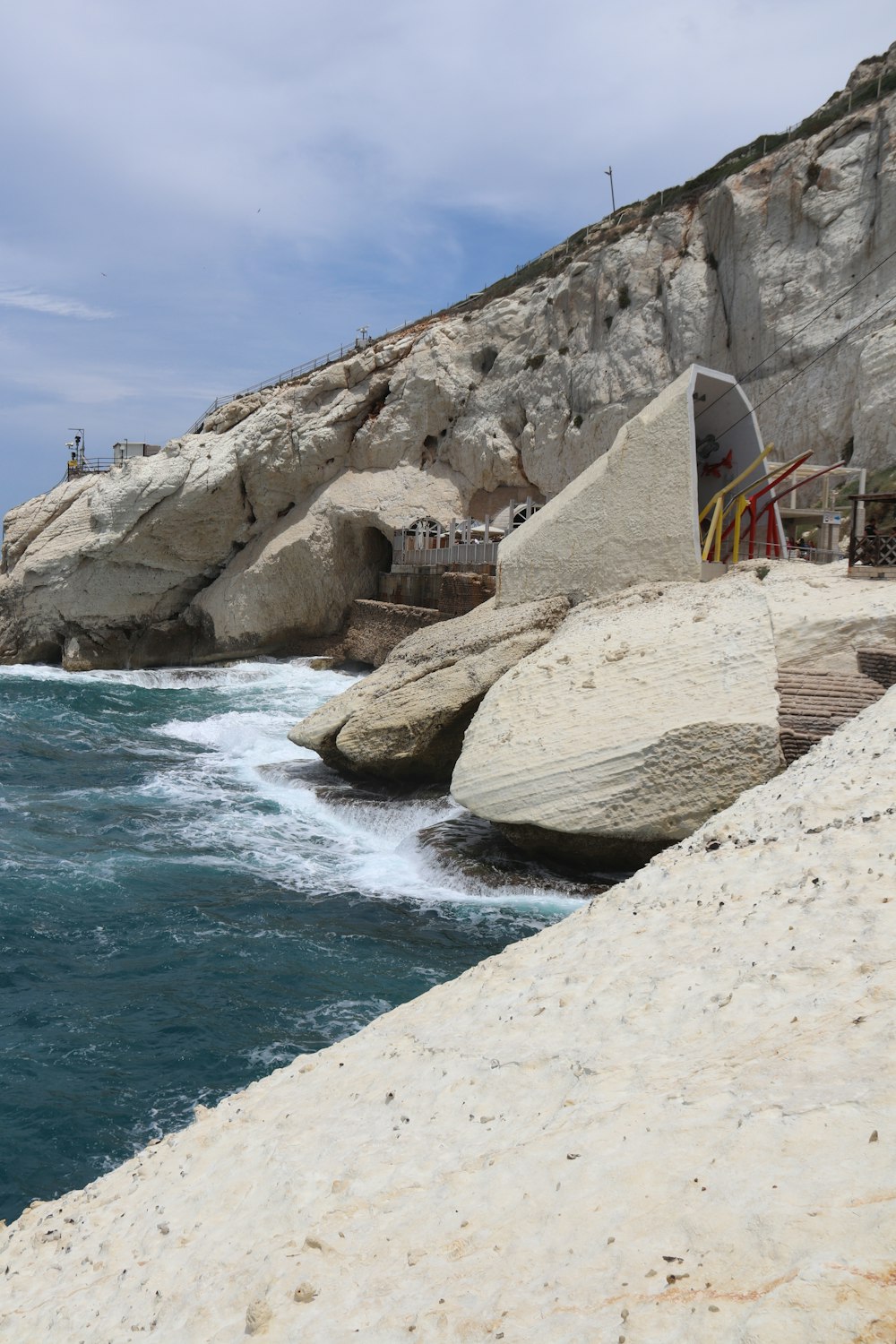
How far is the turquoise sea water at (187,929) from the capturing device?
6.89 metres

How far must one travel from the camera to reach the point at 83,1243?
4.29m

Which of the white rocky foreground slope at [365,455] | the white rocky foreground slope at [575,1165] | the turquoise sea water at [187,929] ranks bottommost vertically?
the turquoise sea water at [187,929]

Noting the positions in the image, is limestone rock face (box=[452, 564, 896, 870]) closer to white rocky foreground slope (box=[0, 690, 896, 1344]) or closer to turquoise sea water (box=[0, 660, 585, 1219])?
turquoise sea water (box=[0, 660, 585, 1219])

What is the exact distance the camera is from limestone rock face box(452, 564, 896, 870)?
9078mm

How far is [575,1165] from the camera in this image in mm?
3426

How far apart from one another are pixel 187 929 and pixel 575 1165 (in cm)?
690

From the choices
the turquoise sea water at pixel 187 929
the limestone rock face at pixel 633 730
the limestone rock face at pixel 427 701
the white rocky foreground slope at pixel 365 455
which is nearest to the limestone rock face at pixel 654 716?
the limestone rock face at pixel 633 730

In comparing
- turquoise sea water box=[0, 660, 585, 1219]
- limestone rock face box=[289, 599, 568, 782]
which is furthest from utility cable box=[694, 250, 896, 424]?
turquoise sea water box=[0, 660, 585, 1219]

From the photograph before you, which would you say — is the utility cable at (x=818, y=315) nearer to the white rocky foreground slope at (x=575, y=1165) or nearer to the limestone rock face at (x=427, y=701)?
the limestone rock face at (x=427, y=701)

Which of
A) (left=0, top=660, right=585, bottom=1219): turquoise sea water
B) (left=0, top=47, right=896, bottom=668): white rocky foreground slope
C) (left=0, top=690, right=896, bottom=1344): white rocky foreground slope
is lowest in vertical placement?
(left=0, top=660, right=585, bottom=1219): turquoise sea water

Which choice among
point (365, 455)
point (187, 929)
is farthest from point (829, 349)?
point (187, 929)

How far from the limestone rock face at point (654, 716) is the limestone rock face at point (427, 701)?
4.96 ft

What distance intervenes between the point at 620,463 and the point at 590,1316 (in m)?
11.5

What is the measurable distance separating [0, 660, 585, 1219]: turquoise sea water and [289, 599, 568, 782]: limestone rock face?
60cm
